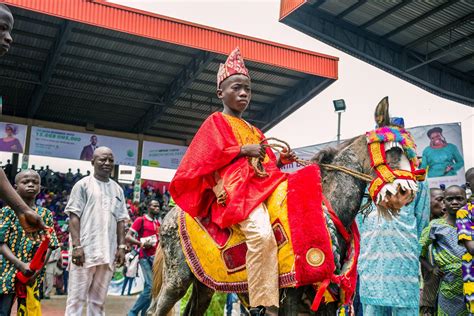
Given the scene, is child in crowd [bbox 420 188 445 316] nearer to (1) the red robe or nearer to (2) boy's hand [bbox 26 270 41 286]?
(1) the red robe

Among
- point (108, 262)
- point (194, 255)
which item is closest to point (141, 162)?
point (108, 262)

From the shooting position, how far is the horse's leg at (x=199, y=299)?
16.0 ft

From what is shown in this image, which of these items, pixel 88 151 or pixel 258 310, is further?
pixel 88 151

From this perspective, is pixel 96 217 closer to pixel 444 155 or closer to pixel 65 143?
pixel 444 155

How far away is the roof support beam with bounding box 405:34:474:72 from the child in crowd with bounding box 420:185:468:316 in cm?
1259

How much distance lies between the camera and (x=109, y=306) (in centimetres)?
1201

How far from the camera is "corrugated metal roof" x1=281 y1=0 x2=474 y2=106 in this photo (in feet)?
52.1

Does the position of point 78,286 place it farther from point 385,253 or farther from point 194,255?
point 385,253

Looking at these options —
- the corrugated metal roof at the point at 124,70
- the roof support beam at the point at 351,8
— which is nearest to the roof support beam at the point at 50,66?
the corrugated metal roof at the point at 124,70

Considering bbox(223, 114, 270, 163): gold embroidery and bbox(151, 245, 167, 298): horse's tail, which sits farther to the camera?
bbox(151, 245, 167, 298): horse's tail

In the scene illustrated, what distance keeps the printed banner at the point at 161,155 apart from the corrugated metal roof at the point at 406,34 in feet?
30.4

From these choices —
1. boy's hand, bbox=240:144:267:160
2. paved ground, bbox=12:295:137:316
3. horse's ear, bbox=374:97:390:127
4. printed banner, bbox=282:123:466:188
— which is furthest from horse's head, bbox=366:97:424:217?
printed banner, bbox=282:123:466:188

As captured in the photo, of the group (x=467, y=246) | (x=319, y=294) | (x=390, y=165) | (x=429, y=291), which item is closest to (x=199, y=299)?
(x=319, y=294)

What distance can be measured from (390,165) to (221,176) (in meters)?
1.36
